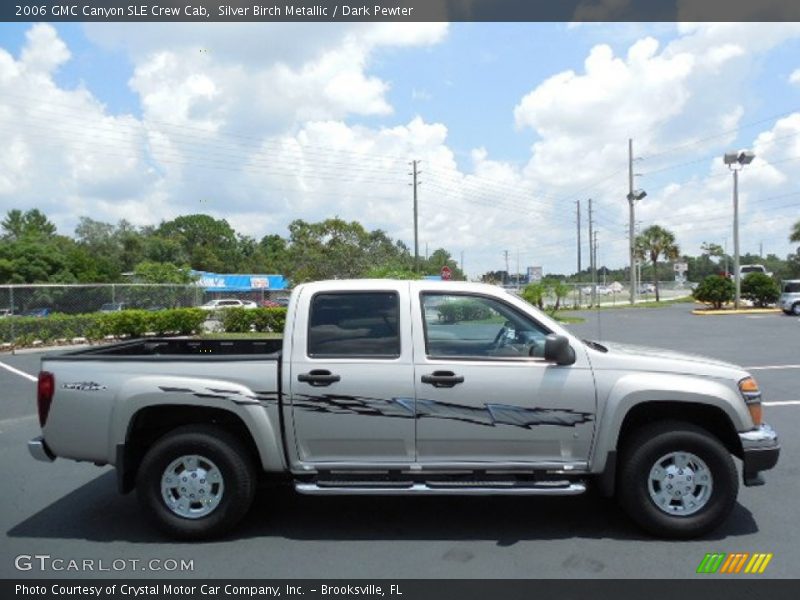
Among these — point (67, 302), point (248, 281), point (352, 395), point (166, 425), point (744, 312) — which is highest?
point (248, 281)

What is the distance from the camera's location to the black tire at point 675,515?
4.90m

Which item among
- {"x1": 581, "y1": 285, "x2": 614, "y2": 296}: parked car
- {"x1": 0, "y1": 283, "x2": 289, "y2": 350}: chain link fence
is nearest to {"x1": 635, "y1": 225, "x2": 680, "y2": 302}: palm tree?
{"x1": 581, "y1": 285, "x2": 614, "y2": 296}: parked car

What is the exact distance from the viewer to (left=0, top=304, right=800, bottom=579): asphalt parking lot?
4.47 metres

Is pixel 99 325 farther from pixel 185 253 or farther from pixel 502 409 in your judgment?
pixel 185 253

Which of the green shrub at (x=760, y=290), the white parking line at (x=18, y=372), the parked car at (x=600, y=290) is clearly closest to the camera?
the white parking line at (x=18, y=372)

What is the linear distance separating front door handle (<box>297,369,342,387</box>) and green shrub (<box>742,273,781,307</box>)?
42.2 m

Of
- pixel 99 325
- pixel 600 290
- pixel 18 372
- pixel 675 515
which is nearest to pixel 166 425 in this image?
pixel 675 515

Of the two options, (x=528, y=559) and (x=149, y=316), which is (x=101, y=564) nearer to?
(x=528, y=559)

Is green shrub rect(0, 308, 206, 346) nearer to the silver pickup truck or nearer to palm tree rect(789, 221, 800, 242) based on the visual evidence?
the silver pickup truck

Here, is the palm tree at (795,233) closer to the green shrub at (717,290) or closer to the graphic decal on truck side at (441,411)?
the green shrub at (717,290)

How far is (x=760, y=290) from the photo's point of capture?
41.0 meters

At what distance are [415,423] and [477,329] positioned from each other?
3.21ft

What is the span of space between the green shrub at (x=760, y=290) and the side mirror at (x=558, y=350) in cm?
4135

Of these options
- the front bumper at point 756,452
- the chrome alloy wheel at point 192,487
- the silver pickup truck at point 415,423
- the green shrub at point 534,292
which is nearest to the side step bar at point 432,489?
the silver pickup truck at point 415,423
